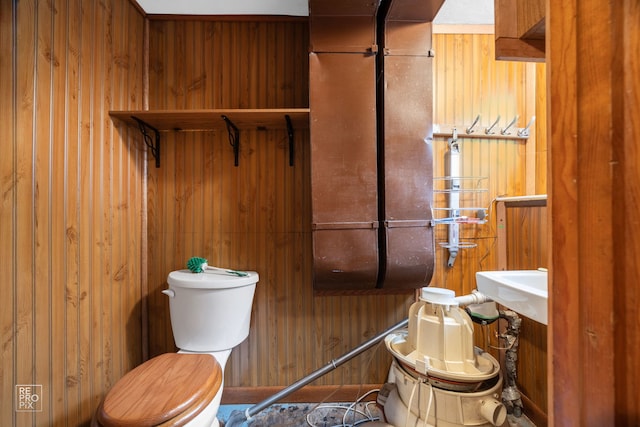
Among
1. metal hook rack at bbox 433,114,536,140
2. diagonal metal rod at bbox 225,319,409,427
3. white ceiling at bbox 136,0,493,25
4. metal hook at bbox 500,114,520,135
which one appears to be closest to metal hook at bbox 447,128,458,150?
metal hook rack at bbox 433,114,536,140

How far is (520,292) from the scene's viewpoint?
2.89 feet

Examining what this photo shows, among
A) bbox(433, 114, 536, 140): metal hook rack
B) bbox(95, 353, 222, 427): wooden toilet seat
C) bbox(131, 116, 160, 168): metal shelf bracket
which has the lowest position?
bbox(95, 353, 222, 427): wooden toilet seat

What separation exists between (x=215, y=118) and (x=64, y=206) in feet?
2.38

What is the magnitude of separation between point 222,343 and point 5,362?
2.31ft

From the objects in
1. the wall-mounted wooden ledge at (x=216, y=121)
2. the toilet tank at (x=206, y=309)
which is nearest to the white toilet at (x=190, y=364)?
the toilet tank at (x=206, y=309)

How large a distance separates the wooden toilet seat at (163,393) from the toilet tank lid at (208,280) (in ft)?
0.96

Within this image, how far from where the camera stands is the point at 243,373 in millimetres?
1400

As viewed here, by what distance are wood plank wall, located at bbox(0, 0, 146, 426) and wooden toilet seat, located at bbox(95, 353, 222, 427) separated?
32 cm

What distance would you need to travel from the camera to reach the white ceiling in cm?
130

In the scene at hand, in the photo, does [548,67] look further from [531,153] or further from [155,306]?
[155,306]

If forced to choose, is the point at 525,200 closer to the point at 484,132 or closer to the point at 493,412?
the point at 484,132

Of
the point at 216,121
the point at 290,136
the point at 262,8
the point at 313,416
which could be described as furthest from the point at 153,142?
the point at 313,416

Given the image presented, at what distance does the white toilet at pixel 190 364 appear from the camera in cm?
77

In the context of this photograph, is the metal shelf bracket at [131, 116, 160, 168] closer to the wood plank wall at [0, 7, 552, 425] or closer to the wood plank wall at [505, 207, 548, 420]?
the wood plank wall at [0, 7, 552, 425]
